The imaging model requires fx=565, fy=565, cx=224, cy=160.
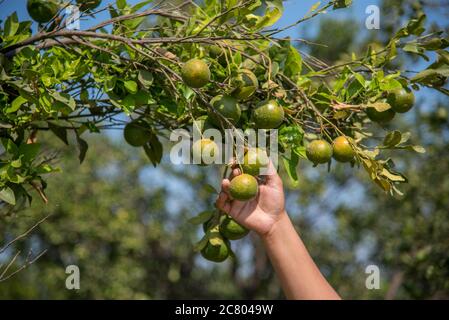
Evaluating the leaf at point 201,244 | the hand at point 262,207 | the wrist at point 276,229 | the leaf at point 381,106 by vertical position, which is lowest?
the leaf at point 201,244

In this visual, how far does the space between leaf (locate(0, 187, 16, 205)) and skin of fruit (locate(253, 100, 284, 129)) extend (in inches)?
23.7

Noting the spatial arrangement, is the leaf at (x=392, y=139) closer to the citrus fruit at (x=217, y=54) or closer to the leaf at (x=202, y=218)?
the citrus fruit at (x=217, y=54)

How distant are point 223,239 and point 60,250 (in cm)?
630

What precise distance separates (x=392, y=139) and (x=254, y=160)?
34cm

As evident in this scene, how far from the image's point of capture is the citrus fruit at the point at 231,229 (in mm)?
1538

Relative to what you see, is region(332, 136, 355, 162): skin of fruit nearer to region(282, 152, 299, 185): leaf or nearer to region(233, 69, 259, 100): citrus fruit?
region(282, 152, 299, 185): leaf

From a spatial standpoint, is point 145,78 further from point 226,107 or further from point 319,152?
point 319,152

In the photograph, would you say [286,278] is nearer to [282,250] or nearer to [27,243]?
[282,250]

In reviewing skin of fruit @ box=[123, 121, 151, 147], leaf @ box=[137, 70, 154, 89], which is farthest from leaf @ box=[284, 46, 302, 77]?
skin of fruit @ box=[123, 121, 151, 147]

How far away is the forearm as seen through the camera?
1430 millimetres

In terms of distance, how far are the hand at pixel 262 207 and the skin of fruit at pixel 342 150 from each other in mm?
219

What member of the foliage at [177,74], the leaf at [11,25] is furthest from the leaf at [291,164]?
the leaf at [11,25]
